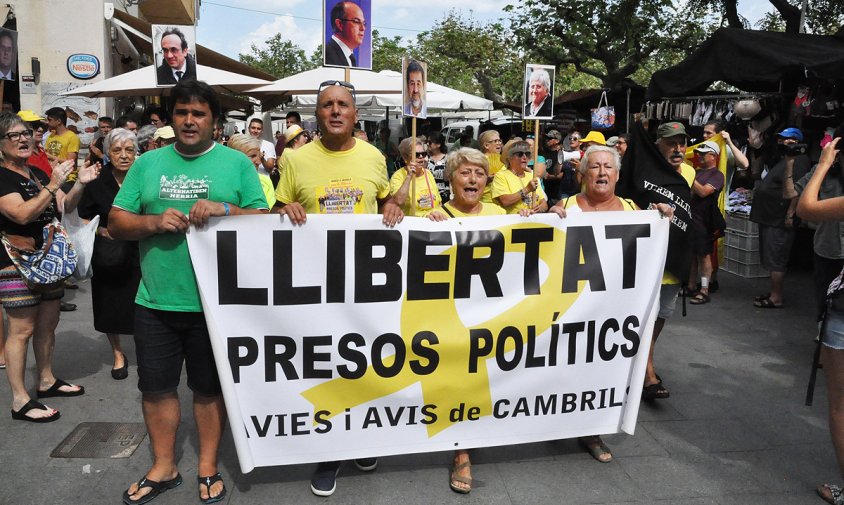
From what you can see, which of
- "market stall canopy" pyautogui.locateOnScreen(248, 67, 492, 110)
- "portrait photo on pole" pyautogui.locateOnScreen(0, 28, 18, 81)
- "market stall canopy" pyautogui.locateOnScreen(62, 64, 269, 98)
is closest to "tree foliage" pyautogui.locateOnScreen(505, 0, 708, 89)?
"market stall canopy" pyautogui.locateOnScreen(248, 67, 492, 110)

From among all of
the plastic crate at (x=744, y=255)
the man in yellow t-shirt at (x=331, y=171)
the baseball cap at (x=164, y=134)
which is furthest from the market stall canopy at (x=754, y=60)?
the baseball cap at (x=164, y=134)

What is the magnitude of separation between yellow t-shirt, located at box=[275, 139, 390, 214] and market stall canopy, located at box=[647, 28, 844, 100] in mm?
6327

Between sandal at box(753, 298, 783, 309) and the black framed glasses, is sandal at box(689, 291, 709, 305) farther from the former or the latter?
the black framed glasses

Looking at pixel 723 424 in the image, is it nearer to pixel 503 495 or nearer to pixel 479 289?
pixel 503 495

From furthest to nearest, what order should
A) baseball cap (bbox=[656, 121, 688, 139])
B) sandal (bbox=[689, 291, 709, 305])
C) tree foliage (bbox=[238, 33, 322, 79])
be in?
tree foliage (bbox=[238, 33, 322, 79]), sandal (bbox=[689, 291, 709, 305]), baseball cap (bbox=[656, 121, 688, 139])

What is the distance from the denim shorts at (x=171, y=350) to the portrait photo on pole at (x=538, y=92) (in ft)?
11.6

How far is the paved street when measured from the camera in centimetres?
345

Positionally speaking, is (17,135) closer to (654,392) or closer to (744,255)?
(654,392)

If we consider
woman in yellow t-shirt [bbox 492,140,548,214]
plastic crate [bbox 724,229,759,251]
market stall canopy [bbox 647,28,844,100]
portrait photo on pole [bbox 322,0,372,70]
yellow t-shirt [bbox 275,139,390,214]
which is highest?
market stall canopy [bbox 647,28,844,100]

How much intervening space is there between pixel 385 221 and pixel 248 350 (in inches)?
35.4

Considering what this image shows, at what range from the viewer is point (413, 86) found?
16.5 feet

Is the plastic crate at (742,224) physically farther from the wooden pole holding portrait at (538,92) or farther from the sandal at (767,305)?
the wooden pole holding portrait at (538,92)

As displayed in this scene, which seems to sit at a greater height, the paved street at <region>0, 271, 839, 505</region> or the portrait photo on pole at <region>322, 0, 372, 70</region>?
the portrait photo on pole at <region>322, 0, 372, 70</region>

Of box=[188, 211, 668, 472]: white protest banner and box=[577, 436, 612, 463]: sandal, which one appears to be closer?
box=[188, 211, 668, 472]: white protest banner
